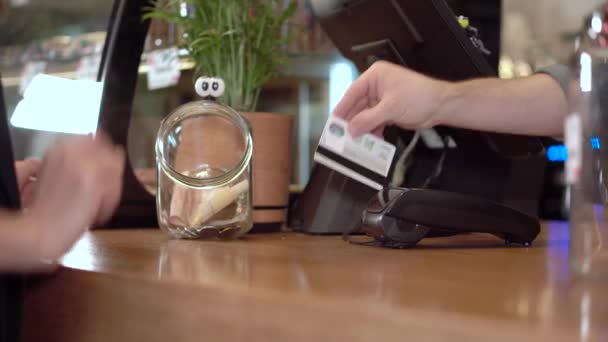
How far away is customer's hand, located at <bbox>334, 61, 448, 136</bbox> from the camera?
0.77 metres

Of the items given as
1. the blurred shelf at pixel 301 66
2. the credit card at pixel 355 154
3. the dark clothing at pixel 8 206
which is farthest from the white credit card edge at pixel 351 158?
the dark clothing at pixel 8 206

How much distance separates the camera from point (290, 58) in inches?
44.3

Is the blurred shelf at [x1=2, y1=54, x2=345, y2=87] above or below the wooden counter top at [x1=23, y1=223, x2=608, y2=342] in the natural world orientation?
above

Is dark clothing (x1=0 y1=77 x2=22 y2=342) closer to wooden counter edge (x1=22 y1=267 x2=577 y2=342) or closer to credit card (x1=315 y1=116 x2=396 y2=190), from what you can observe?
wooden counter edge (x1=22 y1=267 x2=577 y2=342)

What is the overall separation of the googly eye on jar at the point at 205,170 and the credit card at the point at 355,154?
88 millimetres

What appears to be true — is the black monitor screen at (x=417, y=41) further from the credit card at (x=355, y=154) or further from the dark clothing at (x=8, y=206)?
the dark clothing at (x=8, y=206)

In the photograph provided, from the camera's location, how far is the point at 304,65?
4.44 feet

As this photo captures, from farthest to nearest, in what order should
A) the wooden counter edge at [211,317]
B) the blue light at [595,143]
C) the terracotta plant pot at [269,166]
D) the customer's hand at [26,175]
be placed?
1. the terracotta plant pot at [269,166]
2. the customer's hand at [26,175]
3. the blue light at [595,143]
4. the wooden counter edge at [211,317]

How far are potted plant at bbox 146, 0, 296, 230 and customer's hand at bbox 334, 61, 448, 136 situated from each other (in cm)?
13

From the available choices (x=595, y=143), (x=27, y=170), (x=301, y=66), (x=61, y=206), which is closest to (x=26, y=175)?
(x=27, y=170)

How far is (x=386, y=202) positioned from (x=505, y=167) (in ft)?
1.26

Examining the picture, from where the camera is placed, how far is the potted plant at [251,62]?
892mm

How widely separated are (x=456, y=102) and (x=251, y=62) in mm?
288

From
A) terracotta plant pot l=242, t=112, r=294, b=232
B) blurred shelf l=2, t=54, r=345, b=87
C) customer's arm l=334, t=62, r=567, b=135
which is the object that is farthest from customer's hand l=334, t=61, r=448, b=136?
blurred shelf l=2, t=54, r=345, b=87
